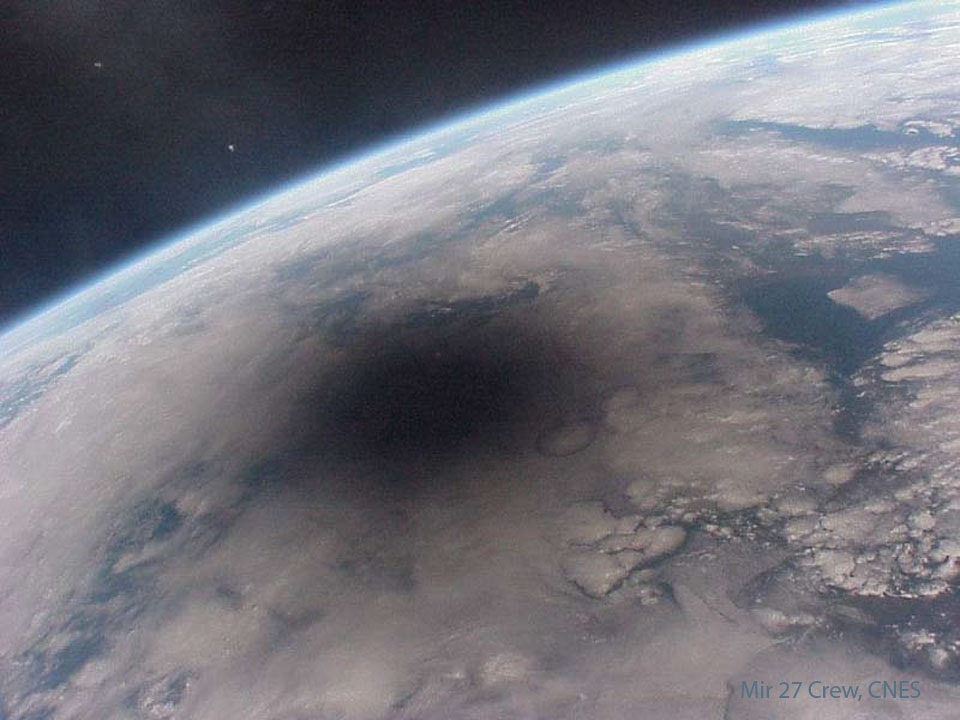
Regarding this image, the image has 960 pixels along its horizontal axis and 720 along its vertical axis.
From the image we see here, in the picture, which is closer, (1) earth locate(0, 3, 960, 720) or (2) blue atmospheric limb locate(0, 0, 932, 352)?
(1) earth locate(0, 3, 960, 720)

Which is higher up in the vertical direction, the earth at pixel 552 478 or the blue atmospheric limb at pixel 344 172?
the blue atmospheric limb at pixel 344 172

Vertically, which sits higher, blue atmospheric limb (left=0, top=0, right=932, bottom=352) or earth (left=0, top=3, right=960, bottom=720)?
blue atmospheric limb (left=0, top=0, right=932, bottom=352)

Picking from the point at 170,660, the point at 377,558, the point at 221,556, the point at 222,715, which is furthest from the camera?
the point at 221,556

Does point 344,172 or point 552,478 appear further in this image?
point 344,172

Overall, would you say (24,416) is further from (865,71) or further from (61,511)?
(865,71)

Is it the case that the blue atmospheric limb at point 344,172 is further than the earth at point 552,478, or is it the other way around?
the blue atmospheric limb at point 344,172

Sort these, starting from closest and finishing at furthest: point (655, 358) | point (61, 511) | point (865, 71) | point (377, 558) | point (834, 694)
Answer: point (834, 694) < point (377, 558) < point (655, 358) < point (61, 511) < point (865, 71)

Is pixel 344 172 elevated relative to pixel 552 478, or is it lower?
elevated

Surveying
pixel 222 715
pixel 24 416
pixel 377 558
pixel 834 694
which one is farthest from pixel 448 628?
pixel 24 416
